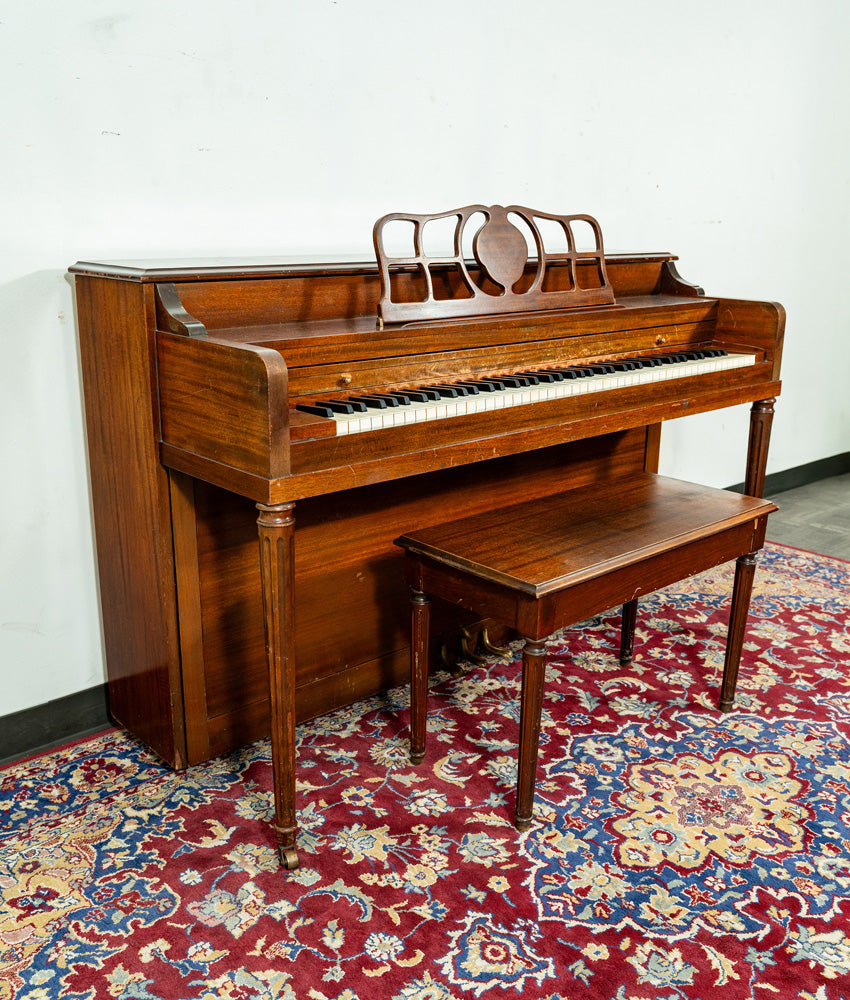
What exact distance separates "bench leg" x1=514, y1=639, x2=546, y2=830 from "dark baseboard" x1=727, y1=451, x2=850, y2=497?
2932 mm

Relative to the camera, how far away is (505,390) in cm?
233

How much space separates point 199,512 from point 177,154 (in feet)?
3.10

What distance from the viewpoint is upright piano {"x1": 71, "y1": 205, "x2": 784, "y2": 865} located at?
77.5 inches

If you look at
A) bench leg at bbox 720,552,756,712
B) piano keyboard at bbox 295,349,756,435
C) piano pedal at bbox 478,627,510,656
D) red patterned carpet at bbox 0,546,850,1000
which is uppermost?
piano keyboard at bbox 295,349,756,435

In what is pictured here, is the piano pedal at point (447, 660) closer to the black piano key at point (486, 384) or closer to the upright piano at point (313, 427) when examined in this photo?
the upright piano at point (313, 427)

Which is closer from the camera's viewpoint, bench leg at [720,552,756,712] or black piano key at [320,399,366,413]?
black piano key at [320,399,366,413]

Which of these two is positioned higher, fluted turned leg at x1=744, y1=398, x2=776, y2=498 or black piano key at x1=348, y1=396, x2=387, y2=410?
black piano key at x1=348, y1=396, x2=387, y2=410

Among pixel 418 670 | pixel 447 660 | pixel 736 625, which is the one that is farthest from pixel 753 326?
pixel 418 670

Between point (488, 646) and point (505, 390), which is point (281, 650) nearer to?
point (505, 390)

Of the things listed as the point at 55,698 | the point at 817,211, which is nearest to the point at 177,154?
the point at 55,698

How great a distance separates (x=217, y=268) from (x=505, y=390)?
73 centimetres

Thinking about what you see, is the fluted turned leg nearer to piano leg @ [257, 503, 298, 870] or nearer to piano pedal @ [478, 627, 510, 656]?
piano pedal @ [478, 627, 510, 656]

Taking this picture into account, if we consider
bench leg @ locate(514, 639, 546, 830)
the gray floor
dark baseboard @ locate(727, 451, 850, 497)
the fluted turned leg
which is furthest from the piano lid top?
dark baseboard @ locate(727, 451, 850, 497)

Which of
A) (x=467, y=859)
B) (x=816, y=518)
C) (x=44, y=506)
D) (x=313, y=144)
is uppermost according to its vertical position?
(x=313, y=144)
